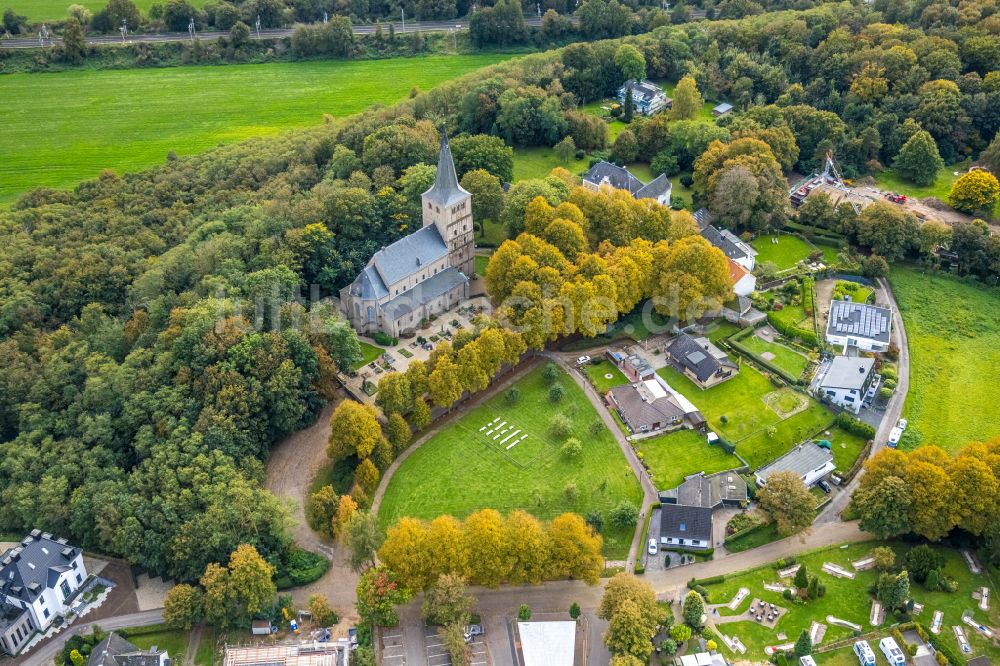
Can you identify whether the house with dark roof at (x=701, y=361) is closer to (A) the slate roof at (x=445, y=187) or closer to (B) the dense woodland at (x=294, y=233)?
(B) the dense woodland at (x=294, y=233)

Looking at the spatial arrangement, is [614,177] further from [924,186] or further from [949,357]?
[949,357]

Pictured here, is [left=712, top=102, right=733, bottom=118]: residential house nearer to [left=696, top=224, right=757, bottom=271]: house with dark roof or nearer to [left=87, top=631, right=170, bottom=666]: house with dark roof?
[left=696, top=224, right=757, bottom=271]: house with dark roof

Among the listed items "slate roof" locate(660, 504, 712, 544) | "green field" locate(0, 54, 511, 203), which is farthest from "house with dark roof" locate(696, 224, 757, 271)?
"green field" locate(0, 54, 511, 203)

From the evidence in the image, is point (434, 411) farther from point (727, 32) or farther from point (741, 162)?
point (727, 32)

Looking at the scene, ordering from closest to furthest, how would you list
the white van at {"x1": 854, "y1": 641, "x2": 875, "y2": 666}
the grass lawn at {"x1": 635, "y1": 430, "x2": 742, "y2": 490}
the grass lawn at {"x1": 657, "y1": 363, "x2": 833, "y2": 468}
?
the white van at {"x1": 854, "y1": 641, "x2": 875, "y2": 666}, the grass lawn at {"x1": 635, "y1": 430, "x2": 742, "y2": 490}, the grass lawn at {"x1": 657, "y1": 363, "x2": 833, "y2": 468}

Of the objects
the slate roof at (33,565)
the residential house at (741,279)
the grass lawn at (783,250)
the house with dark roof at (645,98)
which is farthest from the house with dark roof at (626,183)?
the slate roof at (33,565)

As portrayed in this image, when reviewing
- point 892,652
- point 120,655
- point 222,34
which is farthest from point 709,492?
point 222,34
